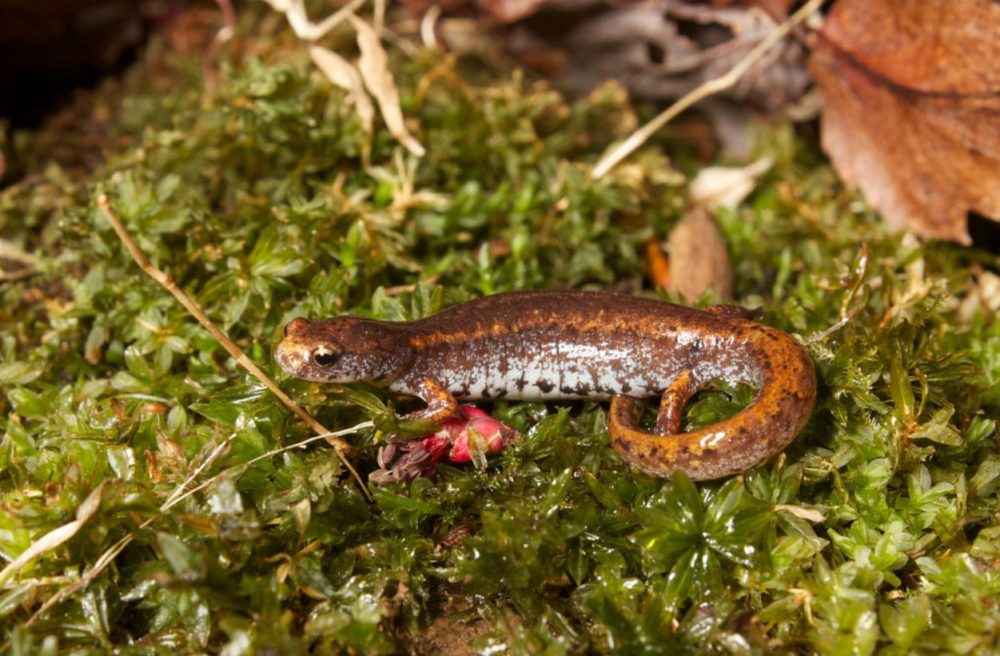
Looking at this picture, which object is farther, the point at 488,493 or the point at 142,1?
the point at 142,1

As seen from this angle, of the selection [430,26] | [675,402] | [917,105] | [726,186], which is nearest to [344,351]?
[675,402]

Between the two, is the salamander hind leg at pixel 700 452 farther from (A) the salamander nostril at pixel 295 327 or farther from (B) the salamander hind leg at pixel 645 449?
(A) the salamander nostril at pixel 295 327

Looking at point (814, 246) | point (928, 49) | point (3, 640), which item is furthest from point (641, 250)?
point (3, 640)

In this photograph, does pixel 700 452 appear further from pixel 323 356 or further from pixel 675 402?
pixel 323 356

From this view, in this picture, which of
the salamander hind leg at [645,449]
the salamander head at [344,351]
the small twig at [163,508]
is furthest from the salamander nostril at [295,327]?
the salamander hind leg at [645,449]

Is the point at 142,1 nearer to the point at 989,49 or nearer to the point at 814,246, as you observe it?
the point at 814,246

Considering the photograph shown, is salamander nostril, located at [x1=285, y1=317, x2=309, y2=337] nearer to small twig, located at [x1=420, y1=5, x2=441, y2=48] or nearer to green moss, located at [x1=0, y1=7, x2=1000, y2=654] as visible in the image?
green moss, located at [x1=0, y1=7, x2=1000, y2=654]
